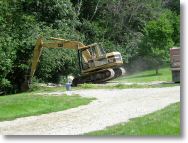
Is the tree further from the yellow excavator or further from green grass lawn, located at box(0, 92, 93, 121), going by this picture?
green grass lawn, located at box(0, 92, 93, 121)

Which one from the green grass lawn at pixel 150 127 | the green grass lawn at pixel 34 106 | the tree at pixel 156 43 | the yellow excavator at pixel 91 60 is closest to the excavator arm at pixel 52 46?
the yellow excavator at pixel 91 60

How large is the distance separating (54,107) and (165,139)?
517cm

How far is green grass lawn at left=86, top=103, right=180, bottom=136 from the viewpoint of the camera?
726 centimetres

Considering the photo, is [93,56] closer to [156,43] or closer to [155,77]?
[156,43]

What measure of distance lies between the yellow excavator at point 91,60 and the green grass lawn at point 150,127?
451 inches

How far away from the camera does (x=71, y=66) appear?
22.2 metres

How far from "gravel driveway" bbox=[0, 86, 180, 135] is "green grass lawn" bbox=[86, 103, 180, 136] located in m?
0.52

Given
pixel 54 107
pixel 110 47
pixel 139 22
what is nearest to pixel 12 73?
pixel 110 47

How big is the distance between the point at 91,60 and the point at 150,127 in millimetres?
12596

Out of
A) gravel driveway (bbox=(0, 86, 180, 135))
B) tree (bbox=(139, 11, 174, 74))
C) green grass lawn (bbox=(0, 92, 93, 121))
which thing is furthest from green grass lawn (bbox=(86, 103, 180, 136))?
tree (bbox=(139, 11, 174, 74))

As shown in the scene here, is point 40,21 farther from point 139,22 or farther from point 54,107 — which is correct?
point 54,107

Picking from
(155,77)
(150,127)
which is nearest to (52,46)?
(155,77)

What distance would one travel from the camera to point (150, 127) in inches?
302

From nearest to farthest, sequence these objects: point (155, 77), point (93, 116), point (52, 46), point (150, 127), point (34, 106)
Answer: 1. point (150, 127)
2. point (93, 116)
3. point (34, 106)
4. point (155, 77)
5. point (52, 46)
